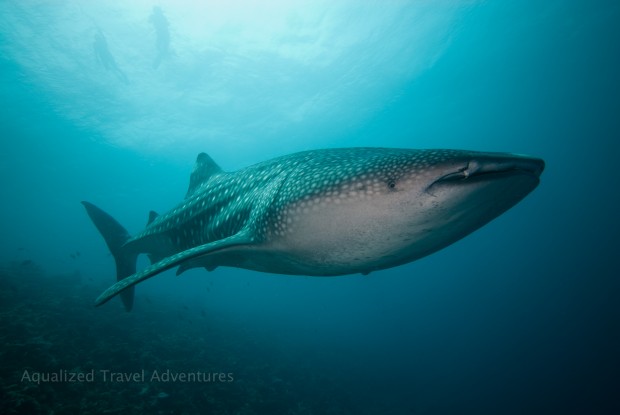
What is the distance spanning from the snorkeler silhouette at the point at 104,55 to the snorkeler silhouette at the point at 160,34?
4.22m

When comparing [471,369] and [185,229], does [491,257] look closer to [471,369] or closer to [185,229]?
[471,369]

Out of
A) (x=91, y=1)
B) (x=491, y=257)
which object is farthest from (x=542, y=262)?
(x=91, y=1)

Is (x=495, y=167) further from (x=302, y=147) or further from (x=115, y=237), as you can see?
(x=302, y=147)

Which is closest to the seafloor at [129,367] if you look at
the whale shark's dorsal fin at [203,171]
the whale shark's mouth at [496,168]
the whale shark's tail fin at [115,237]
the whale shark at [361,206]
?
the whale shark's tail fin at [115,237]

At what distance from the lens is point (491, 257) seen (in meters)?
97.3

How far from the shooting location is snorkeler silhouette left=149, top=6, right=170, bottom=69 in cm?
2829

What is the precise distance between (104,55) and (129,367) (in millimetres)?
35706

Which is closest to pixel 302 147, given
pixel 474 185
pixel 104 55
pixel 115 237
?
pixel 104 55

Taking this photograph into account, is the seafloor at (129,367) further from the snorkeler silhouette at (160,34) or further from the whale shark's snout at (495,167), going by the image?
the snorkeler silhouette at (160,34)

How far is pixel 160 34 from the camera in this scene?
98.7 ft

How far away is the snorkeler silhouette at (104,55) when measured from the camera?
2918cm

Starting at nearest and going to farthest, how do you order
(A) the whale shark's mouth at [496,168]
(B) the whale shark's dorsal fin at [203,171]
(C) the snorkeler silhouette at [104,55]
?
(A) the whale shark's mouth at [496,168] → (B) the whale shark's dorsal fin at [203,171] → (C) the snorkeler silhouette at [104,55]

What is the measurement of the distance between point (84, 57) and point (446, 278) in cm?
12133

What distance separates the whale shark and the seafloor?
4.11 metres
